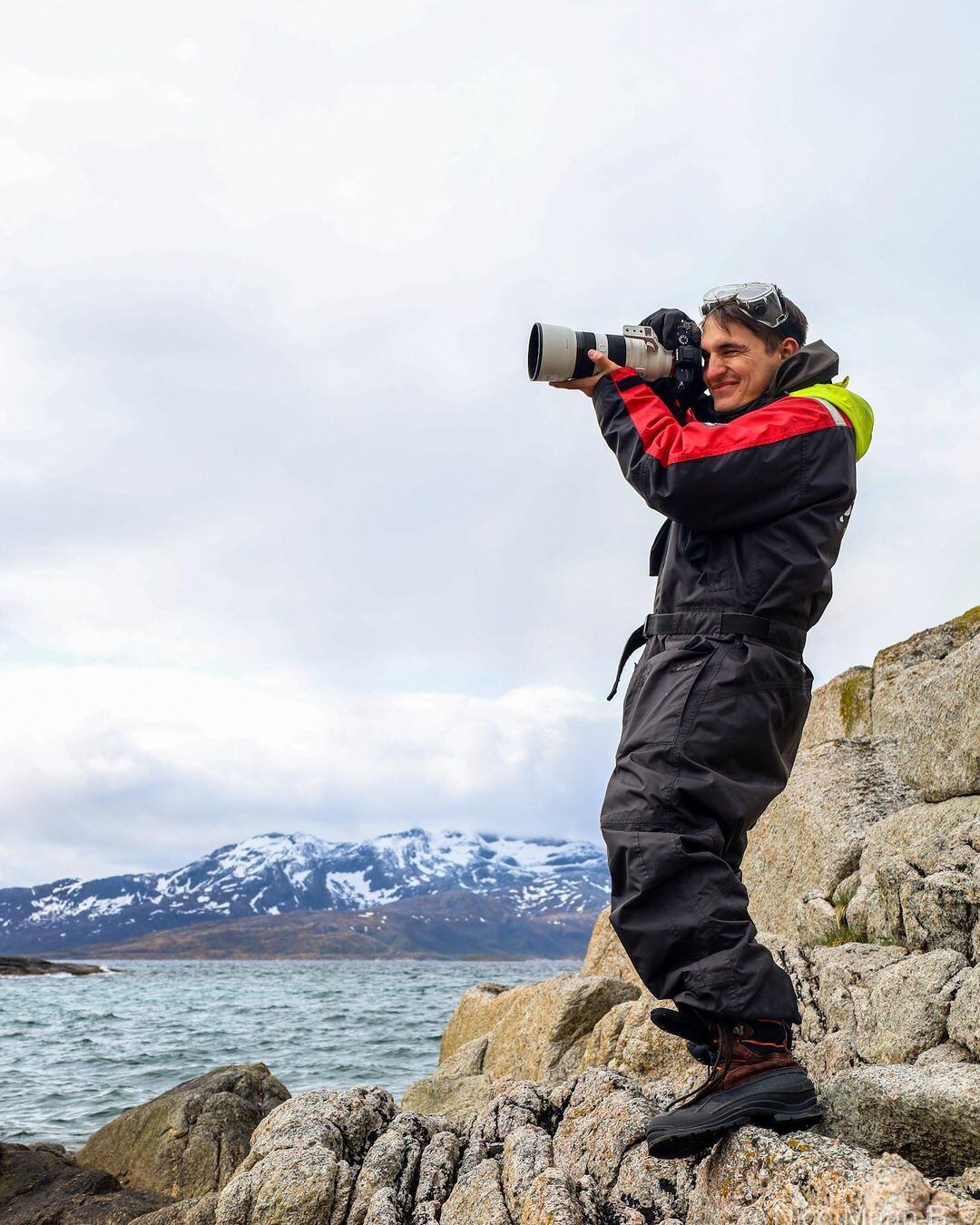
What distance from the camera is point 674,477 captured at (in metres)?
3.95

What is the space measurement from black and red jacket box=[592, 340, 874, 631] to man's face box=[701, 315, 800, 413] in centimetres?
36

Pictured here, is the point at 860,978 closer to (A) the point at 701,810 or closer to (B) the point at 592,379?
(A) the point at 701,810

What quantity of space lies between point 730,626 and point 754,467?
0.64 metres

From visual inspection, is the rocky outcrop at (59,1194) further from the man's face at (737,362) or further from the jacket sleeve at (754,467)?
the man's face at (737,362)

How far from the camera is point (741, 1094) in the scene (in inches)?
139

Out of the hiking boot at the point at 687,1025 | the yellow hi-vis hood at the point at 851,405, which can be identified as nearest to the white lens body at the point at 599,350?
the yellow hi-vis hood at the point at 851,405

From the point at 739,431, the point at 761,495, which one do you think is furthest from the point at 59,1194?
the point at 739,431

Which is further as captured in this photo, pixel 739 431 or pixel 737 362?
pixel 737 362

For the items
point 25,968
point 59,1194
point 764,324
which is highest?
point 764,324

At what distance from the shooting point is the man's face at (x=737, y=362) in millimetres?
4434

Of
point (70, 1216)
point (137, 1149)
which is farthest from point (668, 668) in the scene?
point (137, 1149)

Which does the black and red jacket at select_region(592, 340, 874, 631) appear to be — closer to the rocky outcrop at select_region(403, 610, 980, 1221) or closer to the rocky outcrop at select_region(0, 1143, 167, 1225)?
the rocky outcrop at select_region(403, 610, 980, 1221)

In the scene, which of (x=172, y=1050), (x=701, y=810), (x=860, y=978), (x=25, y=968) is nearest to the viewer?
(x=701, y=810)

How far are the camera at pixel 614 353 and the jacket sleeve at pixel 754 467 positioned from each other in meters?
0.64
